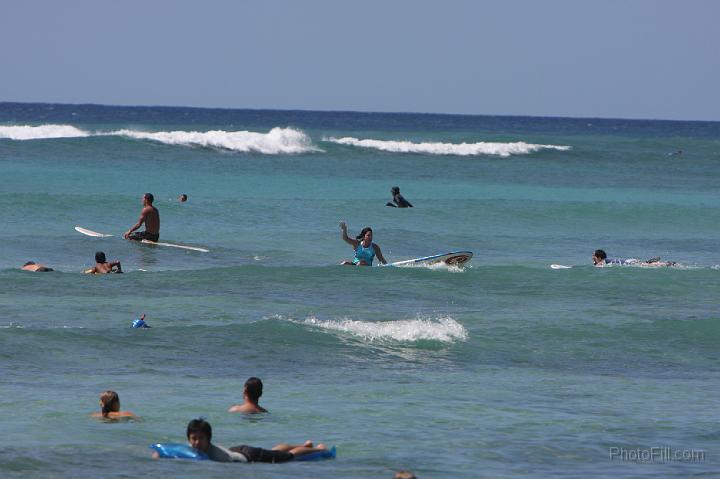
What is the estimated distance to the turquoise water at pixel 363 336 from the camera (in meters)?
11.5

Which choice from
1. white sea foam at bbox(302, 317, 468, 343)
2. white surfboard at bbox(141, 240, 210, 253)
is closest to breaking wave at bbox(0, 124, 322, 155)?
white surfboard at bbox(141, 240, 210, 253)

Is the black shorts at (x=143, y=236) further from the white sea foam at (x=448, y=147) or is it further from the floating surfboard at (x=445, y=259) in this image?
the white sea foam at (x=448, y=147)

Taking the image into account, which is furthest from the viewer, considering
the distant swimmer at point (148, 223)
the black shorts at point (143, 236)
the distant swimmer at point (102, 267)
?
the black shorts at point (143, 236)

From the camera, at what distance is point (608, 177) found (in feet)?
192

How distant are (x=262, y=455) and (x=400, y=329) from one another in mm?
7070

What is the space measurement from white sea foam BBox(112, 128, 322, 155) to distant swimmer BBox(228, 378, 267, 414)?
5036 cm

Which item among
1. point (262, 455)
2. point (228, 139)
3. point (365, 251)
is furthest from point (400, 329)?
point (228, 139)

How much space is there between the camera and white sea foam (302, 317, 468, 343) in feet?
56.3

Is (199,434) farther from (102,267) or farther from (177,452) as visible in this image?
(102,267)

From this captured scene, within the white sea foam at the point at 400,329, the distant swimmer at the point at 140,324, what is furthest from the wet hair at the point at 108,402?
the white sea foam at the point at 400,329

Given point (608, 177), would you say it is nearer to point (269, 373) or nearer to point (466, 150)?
point (466, 150)

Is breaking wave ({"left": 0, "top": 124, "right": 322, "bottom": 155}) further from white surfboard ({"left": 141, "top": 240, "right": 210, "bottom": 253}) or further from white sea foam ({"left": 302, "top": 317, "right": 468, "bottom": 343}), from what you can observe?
white sea foam ({"left": 302, "top": 317, "right": 468, "bottom": 343})

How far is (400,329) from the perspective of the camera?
1748cm

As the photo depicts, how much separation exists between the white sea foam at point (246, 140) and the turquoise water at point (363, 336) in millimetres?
21112
